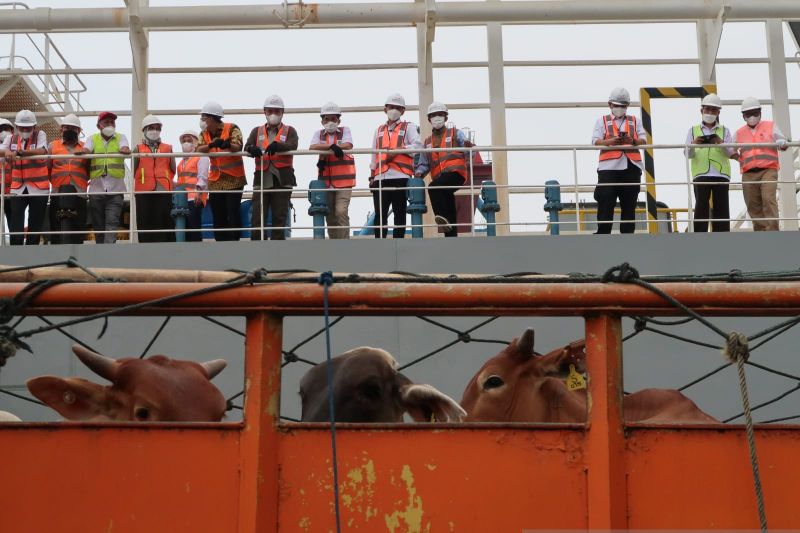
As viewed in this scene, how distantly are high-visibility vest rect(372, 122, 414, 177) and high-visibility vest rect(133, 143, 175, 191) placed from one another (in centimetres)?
226

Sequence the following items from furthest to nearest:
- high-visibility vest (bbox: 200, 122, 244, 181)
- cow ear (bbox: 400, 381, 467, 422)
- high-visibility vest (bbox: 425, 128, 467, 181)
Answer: high-visibility vest (bbox: 425, 128, 467, 181) < high-visibility vest (bbox: 200, 122, 244, 181) < cow ear (bbox: 400, 381, 467, 422)

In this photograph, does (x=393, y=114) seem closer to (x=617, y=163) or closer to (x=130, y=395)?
(x=617, y=163)

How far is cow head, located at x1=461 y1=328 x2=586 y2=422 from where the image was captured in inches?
209

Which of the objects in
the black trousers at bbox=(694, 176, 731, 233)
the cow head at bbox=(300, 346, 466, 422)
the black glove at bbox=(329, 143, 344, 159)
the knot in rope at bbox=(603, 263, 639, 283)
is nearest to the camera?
the knot in rope at bbox=(603, 263, 639, 283)

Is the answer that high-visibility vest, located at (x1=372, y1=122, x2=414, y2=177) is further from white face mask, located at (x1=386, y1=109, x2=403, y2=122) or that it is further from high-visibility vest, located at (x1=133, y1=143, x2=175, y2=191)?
high-visibility vest, located at (x1=133, y1=143, x2=175, y2=191)

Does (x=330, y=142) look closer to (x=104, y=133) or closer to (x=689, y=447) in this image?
(x=104, y=133)

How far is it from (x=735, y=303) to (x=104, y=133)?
30.2 ft

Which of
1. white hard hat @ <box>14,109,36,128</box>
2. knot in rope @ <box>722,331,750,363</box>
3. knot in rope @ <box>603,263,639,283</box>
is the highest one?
white hard hat @ <box>14,109,36,128</box>

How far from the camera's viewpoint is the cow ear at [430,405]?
382cm

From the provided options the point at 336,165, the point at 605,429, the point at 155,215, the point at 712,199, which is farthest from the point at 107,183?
the point at 605,429

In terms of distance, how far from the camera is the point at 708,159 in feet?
35.2

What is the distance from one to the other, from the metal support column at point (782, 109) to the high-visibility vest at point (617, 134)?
3.59m

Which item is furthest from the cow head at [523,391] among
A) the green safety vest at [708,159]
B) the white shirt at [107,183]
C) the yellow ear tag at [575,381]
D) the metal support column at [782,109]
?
the metal support column at [782,109]

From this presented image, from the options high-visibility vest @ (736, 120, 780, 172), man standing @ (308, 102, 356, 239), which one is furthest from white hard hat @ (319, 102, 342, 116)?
high-visibility vest @ (736, 120, 780, 172)
